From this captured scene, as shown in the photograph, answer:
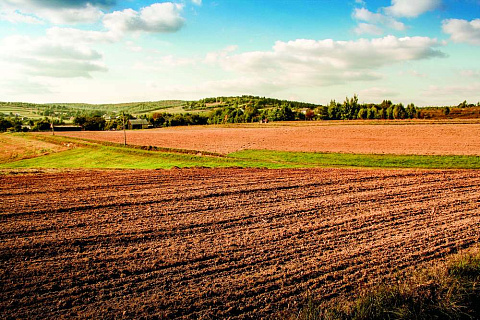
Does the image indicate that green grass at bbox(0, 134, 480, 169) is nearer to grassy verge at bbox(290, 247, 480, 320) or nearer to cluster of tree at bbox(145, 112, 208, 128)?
grassy verge at bbox(290, 247, 480, 320)

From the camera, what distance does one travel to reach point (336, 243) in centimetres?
1081

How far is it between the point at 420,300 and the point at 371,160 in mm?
23508

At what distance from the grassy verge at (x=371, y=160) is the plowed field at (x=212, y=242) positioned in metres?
7.24

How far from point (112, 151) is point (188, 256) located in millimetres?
36022

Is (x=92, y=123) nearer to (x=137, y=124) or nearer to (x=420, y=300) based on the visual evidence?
(x=137, y=124)

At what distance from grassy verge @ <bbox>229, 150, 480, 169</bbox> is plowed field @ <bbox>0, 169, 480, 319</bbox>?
7240 mm

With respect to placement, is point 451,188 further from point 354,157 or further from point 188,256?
point 188,256

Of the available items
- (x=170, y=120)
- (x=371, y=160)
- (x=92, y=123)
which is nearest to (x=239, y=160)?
(x=371, y=160)

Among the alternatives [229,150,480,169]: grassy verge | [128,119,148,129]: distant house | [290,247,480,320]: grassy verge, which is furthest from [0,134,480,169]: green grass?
[128,119,148,129]: distant house

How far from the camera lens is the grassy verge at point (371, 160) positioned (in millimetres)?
26484

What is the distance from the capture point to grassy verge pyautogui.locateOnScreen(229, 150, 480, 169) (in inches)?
1043

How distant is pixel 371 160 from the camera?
29047 millimetres

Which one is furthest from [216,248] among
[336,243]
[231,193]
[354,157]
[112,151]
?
[112,151]

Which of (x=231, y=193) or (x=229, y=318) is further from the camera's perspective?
(x=231, y=193)
